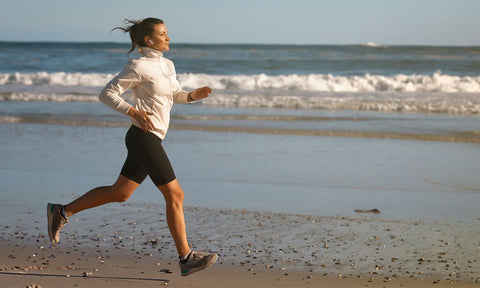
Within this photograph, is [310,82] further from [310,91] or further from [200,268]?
[200,268]

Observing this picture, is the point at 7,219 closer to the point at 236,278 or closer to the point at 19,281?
the point at 19,281

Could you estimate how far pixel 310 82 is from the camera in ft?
83.4

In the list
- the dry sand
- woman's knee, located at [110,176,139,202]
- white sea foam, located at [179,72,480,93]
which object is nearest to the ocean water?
the dry sand

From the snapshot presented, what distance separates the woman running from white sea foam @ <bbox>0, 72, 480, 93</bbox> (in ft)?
65.8

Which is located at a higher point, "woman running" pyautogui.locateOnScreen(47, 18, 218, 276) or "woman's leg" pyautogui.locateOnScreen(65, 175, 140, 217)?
"woman running" pyautogui.locateOnScreen(47, 18, 218, 276)

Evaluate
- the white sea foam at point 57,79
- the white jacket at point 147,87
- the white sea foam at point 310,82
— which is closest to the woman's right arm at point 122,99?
the white jacket at point 147,87

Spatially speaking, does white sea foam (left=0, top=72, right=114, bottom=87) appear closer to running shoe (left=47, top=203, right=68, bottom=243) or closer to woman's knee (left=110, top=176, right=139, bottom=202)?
running shoe (left=47, top=203, right=68, bottom=243)

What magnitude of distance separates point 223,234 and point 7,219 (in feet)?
6.11

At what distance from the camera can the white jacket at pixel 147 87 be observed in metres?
3.84

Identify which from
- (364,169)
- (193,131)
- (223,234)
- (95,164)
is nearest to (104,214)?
(223,234)

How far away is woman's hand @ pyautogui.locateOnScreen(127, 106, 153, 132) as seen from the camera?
12.4ft

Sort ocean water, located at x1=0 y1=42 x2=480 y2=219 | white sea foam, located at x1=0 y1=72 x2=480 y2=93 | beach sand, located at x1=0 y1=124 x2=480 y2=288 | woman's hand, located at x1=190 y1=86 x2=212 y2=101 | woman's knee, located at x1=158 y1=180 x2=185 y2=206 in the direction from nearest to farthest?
1. woman's knee, located at x1=158 y1=180 x2=185 y2=206
2. woman's hand, located at x1=190 y1=86 x2=212 y2=101
3. beach sand, located at x1=0 y1=124 x2=480 y2=288
4. ocean water, located at x1=0 y1=42 x2=480 y2=219
5. white sea foam, located at x1=0 y1=72 x2=480 y2=93

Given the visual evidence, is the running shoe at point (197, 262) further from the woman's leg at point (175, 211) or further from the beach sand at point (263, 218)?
the beach sand at point (263, 218)

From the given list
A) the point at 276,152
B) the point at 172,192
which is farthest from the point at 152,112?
the point at 276,152
